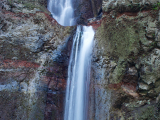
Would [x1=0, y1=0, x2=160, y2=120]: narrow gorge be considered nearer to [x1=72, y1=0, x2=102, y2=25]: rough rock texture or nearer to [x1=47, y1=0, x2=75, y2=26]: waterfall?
[x1=47, y1=0, x2=75, y2=26]: waterfall

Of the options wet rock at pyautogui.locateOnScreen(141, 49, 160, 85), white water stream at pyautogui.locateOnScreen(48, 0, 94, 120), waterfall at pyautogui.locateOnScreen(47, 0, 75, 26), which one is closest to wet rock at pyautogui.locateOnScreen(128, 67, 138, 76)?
wet rock at pyautogui.locateOnScreen(141, 49, 160, 85)

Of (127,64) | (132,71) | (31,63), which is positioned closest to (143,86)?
(132,71)

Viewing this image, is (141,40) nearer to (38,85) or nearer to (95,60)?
(95,60)

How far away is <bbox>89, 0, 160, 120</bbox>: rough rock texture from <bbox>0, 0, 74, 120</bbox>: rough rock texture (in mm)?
3017

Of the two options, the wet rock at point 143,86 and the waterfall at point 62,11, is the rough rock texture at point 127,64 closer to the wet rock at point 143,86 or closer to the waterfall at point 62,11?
the wet rock at point 143,86

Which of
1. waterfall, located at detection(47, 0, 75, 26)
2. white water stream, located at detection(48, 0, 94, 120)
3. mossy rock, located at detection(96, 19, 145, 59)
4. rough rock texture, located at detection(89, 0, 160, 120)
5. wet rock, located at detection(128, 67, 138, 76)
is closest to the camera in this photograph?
rough rock texture, located at detection(89, 0, 160, 120)

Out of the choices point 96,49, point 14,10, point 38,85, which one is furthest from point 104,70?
point 14,10

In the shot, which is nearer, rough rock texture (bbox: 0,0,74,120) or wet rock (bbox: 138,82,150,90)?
wet rock (bbox: 138,82,150,90)

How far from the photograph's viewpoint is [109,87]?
6.97 metres

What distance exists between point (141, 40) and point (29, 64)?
25.8 feet

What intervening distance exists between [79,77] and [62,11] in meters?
10.4

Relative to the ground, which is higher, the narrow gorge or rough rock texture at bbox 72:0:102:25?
rough rock texture at bbox 72:0:102:25

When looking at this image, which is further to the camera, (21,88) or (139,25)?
(21,88)

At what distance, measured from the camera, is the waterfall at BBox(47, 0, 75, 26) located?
15005 millimetres
